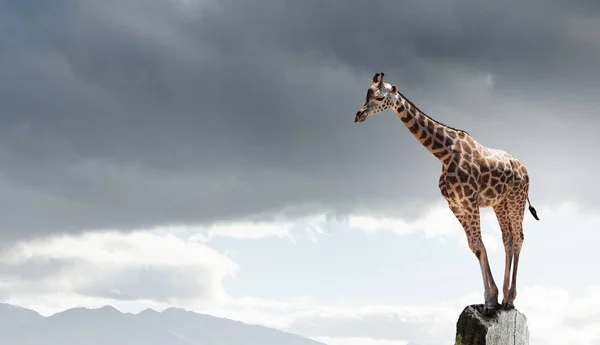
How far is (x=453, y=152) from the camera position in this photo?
518 inches

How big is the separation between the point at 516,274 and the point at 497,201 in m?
1.39

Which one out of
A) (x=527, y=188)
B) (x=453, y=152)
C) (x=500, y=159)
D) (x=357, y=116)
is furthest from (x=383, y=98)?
(x=527, y=188)

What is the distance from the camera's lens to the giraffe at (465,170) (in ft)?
42.5

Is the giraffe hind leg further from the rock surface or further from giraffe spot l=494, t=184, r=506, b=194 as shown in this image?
the rock surface

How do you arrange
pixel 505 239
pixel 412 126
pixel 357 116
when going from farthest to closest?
pixel 505 239 → pixel 412 126 → pixel 357 116

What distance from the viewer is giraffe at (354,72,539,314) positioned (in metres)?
13.0

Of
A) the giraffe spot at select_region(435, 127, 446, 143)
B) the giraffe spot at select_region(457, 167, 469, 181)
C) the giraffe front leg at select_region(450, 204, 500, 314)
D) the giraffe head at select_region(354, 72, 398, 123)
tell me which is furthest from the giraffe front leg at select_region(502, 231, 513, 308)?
the giraffe head at select_region(354, 72, 398, 123)

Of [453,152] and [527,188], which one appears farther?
[527,188]

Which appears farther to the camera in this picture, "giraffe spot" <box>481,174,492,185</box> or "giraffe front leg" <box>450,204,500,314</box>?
"giraffe spot" <box>481,174,492,185</box>

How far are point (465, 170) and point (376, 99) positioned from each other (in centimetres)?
191

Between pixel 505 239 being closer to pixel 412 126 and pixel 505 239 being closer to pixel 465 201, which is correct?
pixel 465 201

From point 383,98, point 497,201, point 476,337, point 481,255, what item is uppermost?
point 383,98

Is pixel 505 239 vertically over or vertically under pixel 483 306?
over

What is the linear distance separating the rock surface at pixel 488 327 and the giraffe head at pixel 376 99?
3476mm
